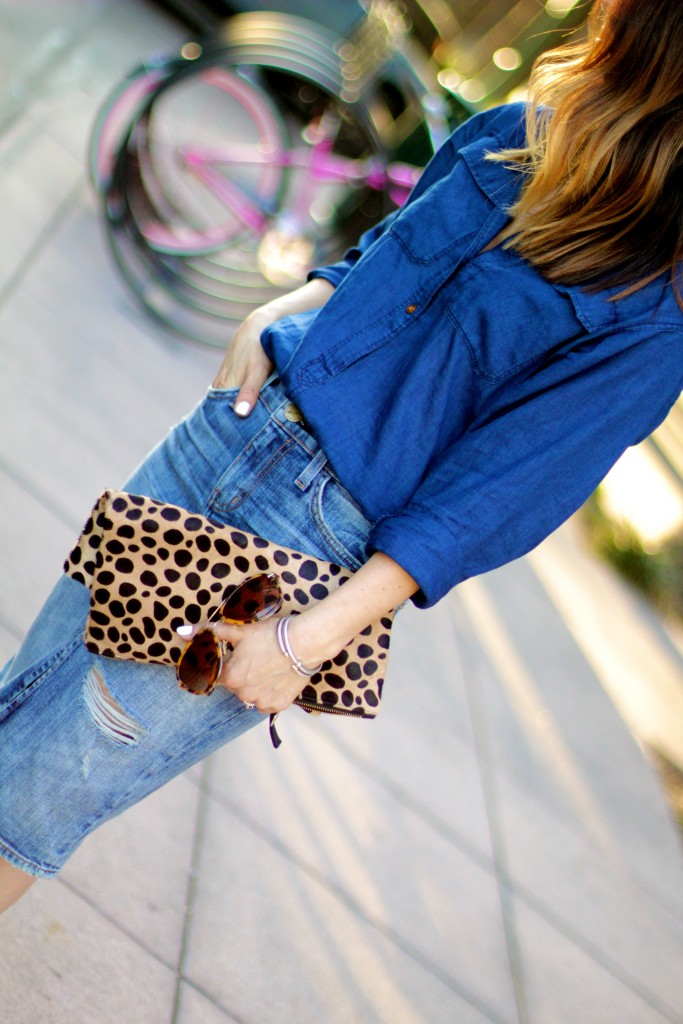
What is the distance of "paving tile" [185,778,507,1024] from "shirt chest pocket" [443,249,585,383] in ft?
5.44

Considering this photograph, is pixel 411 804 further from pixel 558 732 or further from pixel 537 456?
pixel 537 456

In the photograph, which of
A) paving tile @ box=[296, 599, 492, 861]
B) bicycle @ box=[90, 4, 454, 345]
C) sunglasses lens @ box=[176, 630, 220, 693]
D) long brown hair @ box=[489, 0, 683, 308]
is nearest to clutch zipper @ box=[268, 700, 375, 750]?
sunglasses lens @ box=[176, 630, 220, 693]

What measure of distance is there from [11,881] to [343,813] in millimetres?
1485

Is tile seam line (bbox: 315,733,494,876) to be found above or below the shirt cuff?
below

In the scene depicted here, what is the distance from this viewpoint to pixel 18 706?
1585 millimetres

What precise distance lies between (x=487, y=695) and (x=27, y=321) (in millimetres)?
2548

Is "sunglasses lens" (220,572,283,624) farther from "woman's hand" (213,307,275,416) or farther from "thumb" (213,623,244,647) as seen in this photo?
"woman's hand" (213,307,275,416)

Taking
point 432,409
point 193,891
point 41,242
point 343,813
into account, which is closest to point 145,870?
point 193,891

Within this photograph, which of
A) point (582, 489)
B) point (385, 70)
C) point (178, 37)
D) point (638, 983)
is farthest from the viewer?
point (178, 37)

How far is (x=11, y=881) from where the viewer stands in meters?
1.61

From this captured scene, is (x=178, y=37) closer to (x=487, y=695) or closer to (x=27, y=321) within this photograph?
(x=27, y=321)

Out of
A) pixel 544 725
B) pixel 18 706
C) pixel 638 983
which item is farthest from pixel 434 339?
pixel 544 725

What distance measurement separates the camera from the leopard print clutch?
1419 millimetres

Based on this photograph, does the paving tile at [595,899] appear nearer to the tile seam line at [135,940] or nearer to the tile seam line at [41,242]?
the tile seam line at [135,940]
